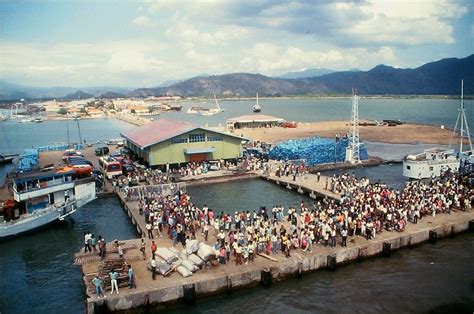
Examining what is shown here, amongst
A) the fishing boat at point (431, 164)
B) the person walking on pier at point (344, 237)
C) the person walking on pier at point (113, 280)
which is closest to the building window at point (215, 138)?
the fishing boat at point (431, 164)

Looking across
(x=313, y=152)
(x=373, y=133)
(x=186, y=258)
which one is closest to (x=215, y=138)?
(x=313, y=152)

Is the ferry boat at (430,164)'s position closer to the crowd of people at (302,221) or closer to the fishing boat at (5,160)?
the crowd of people at (302,221)

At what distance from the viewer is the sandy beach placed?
8069cm

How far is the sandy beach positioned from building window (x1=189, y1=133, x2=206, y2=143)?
2884 centimetres

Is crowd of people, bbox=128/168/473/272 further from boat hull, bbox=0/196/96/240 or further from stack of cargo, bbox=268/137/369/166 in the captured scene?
stack of cargo, bbox=268/137/369/166

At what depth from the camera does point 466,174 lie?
43531 mm

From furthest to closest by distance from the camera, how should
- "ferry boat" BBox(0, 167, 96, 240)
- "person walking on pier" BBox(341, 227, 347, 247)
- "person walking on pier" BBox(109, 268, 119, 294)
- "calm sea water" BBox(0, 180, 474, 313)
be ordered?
"ferry boat" BBox(0, 167, 96, 240)
"person walking on pier" BBox(341, 227, 347, 247)
"calm sea water" BBox(0, 180, 474, 313)
"person walking on pier" BBox(109, 268, 119, 294)

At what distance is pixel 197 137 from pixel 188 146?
1.59 m

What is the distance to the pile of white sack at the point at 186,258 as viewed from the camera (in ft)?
73.8

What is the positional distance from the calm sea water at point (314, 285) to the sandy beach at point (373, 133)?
52.6 m

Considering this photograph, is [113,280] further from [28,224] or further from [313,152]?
[313,152]

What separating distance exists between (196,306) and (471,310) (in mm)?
13809

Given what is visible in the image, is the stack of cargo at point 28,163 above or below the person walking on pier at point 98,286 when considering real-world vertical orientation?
above

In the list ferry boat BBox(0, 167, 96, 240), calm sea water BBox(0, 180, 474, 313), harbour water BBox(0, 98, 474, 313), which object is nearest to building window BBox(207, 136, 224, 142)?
ferry boat BBox(0, 167, 96, 240)
